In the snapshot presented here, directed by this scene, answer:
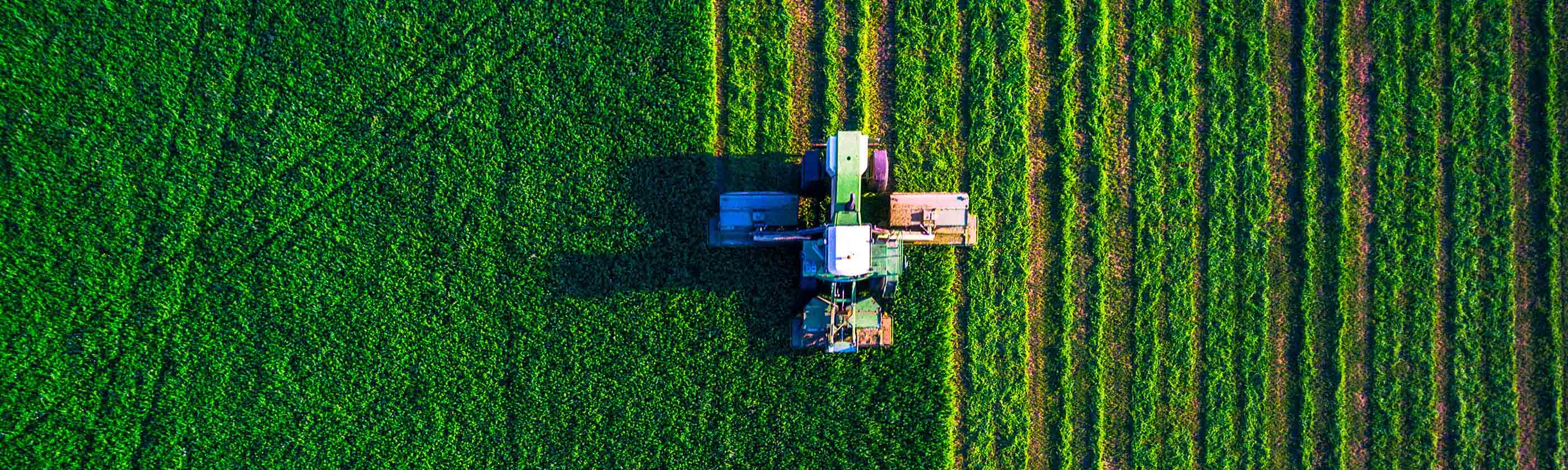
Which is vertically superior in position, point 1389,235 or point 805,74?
point 805,74

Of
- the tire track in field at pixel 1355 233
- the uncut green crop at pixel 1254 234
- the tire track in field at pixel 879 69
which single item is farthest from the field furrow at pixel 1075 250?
the tire track in field at pixel 1355 233

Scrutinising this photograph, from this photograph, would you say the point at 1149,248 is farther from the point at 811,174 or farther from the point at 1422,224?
the point at 811,174

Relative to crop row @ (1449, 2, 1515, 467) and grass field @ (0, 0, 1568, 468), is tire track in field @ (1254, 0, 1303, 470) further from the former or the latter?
crop row @ (1449, 2, 1515, 467)

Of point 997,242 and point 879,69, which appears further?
point 879,69

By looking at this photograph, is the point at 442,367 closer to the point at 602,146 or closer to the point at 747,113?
the point at 602,146

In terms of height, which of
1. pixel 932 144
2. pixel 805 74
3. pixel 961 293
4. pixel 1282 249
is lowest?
Answer: pixel 961 293

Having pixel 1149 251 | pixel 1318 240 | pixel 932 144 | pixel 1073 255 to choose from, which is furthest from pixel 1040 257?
pixel 1318 240

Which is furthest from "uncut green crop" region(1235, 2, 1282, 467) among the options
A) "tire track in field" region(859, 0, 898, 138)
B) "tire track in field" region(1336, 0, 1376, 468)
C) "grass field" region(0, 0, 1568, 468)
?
"tire track in field" region(859, 0, 898, 138)
